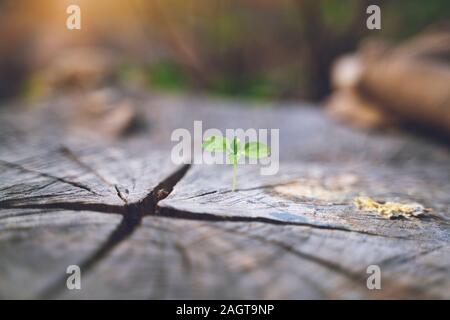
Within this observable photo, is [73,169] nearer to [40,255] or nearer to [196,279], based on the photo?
[40,255]

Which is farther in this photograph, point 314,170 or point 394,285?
point 314,170

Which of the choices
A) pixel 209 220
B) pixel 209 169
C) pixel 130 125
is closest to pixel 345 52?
pixel 130 125

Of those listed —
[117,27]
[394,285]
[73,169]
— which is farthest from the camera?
A: [117,27]

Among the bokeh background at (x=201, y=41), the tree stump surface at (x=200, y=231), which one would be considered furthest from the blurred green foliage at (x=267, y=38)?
the tree stump surface at (x=200, y=231)

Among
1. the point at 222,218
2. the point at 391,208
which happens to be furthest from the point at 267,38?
the point at 222,218

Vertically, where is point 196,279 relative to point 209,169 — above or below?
below

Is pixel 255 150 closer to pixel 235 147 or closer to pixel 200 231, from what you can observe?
pixel 235 147

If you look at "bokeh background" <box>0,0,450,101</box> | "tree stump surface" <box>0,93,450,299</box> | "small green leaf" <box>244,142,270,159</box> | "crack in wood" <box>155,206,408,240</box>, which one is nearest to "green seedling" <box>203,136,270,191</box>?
"small green leaf" <box>244,142,270,159</box>
